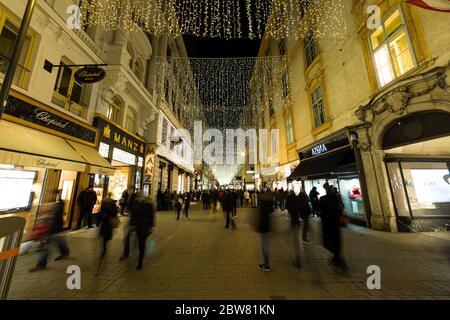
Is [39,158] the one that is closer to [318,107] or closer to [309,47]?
[318,107]

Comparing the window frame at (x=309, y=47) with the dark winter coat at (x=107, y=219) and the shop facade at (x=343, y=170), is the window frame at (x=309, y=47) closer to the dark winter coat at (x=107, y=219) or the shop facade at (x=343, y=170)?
the shop facade at (x=343, y=170)

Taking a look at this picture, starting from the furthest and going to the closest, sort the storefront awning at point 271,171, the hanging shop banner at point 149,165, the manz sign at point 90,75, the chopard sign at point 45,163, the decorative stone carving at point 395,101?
1. the storefront awning at point 271,171
2. the hanging shop banner at point 149,165
3. the manz sign at point 90,75
4. the decorative stone carving at point 395,101
5. the chopard sign at point 45,163

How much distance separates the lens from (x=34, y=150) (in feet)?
18.5

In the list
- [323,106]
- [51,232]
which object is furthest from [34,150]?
[323,106]

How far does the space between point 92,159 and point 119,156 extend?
327cm

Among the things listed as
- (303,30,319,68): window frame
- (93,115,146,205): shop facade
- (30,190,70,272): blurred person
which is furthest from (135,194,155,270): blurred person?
(303,30,319,68): window frame

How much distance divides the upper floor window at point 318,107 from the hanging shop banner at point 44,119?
13.9 m

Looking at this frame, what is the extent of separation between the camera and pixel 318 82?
1295cm

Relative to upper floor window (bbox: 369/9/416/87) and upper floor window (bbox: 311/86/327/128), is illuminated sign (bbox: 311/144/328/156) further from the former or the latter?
upper floor window (bbox: 369/9/416/87)

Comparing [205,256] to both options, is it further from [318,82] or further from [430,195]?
[318,82]

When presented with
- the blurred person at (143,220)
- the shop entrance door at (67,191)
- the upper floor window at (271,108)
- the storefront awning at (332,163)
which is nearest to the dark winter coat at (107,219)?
the blurred person at (143,220)

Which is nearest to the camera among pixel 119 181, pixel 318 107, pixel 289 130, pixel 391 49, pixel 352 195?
pixel 391 49

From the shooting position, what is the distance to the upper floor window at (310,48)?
1361 cm

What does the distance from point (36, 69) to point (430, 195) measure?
16.9 metres
